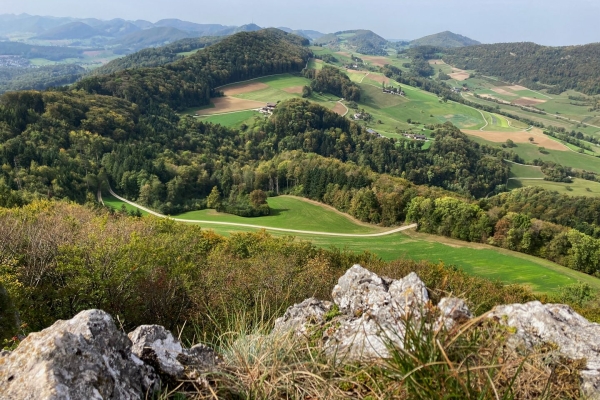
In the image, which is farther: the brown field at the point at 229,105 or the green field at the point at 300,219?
the brown field at the point at 229,105

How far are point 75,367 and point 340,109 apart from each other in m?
178

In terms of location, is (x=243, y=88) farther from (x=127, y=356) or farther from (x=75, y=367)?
(x=75, y=367)

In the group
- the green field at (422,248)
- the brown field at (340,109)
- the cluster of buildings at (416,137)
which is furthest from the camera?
the brown field at (340,109)

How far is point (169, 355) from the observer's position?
5215 mm

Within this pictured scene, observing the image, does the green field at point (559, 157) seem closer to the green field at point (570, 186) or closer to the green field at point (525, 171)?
the green field at point (525, 171)

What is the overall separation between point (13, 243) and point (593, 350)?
24375 millimetres

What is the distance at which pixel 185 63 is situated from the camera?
576ft

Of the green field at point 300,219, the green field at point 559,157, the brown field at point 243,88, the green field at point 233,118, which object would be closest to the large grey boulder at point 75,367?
the green field at point 300,219

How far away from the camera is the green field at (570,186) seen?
113 m

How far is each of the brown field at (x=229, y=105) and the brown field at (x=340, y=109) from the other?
34.2 metres

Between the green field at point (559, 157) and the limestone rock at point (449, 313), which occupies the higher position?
the limestone rock at point (449, 313)

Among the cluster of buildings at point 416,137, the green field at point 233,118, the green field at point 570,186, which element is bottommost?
the green field at point 570,186

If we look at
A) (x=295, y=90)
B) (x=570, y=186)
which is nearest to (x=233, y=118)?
(x=295, y=90)

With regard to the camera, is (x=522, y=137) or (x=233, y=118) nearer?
(x=233, y=118)
